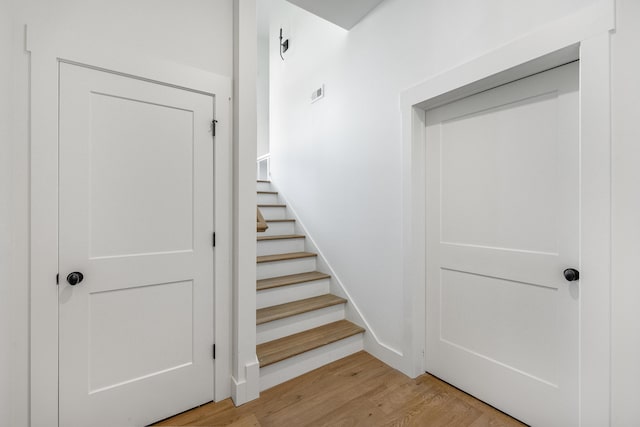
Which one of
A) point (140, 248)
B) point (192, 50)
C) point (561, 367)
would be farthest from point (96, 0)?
point (561, 367)

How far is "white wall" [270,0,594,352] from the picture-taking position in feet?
5.55

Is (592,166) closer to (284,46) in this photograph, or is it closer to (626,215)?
(626,215)

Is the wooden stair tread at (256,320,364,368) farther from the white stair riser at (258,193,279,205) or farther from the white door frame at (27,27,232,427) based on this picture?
A: the white stair riser at (258,193,279,205)

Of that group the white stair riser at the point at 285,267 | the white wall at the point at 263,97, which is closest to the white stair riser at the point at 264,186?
the white wall at the point at 263,97

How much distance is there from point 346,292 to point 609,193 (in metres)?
1.93

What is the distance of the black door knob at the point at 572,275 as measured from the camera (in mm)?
1377

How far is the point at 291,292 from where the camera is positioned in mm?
2549

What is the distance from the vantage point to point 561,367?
1.46m

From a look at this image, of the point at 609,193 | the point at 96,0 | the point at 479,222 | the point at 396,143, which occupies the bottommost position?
the point at 479,222

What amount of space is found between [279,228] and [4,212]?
7.45 ft

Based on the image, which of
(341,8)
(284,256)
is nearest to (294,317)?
(284,256)

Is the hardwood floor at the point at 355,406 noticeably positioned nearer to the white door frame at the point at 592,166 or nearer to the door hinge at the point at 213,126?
the white door frame at the point at 592,166

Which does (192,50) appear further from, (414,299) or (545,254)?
(545,254)

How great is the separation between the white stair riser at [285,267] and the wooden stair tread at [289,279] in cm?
4
